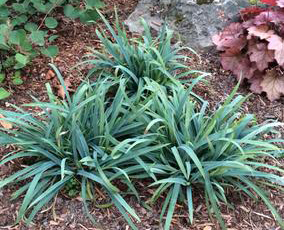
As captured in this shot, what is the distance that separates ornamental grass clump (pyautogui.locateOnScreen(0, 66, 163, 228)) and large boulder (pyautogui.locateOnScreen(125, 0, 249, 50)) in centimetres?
122

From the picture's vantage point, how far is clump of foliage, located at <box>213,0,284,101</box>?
287cm

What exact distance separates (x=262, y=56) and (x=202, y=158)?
3.61 feet

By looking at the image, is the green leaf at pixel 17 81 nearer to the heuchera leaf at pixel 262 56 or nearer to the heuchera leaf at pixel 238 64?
the heuchera leaf at pixel 238 64

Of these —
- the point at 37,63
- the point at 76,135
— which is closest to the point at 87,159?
the point at 76,135

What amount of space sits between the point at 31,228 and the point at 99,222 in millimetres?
360

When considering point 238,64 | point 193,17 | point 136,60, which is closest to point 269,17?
point 238,64

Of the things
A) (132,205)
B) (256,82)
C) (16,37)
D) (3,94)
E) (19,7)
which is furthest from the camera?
(256,82)

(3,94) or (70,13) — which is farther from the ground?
(70,13)

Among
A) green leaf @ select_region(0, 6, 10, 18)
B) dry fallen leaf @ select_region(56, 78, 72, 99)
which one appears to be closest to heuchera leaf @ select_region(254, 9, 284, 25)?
dry fallen leaf @ select_region(56, 78, 72, 99)

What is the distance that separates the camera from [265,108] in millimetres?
2922

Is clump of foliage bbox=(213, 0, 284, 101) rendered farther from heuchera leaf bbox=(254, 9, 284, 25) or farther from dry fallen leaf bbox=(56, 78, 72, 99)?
dry fallen leaf bbox=(56, 78, 72, 99)

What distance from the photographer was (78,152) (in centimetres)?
226

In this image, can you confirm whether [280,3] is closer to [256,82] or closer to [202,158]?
[256,82]

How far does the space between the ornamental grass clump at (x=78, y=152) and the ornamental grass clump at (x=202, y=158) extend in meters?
0.12
